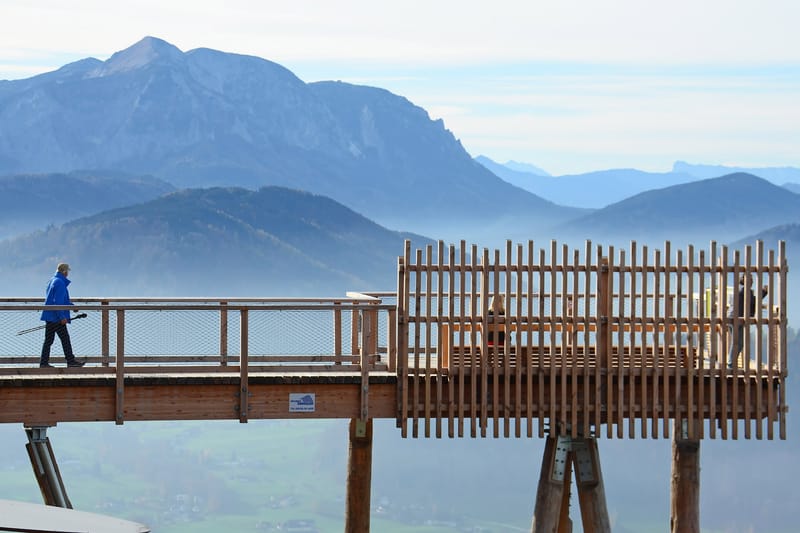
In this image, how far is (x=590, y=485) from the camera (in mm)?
19125

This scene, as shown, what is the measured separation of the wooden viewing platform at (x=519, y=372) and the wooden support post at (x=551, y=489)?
0.02 metres

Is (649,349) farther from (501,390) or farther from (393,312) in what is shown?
(393,312)

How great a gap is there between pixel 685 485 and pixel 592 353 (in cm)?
245

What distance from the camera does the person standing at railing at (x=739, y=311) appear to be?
733 inches

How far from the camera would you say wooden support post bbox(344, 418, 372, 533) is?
20.5 metres

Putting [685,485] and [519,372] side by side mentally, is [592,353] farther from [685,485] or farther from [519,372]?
[685,485]

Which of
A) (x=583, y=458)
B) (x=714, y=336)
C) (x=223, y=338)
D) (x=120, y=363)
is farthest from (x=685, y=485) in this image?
(x=120, y=363)

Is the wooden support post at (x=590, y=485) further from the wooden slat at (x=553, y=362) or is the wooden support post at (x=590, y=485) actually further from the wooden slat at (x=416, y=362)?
the wooden slat at (x=416, y=362)

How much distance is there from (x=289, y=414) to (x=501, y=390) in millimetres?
2835

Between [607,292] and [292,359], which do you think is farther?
[292,359]

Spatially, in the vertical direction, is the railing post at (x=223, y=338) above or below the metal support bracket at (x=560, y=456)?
above

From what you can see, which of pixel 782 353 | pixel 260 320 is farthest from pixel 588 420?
pixel 260 320

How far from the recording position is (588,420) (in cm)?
1861

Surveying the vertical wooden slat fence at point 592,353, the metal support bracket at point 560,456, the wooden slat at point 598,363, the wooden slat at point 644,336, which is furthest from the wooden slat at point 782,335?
the metal support bracket at point 560,456
